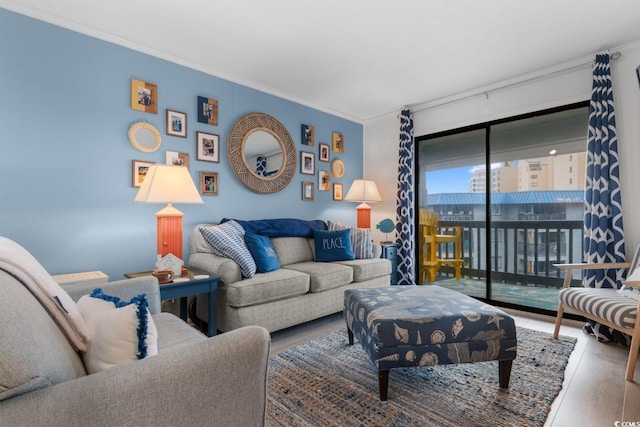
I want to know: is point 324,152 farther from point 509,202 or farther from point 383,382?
point 383,382

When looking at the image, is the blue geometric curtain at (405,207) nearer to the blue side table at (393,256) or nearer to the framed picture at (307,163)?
the blue side table at (393,256)

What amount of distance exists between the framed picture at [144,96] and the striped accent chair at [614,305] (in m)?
3.62

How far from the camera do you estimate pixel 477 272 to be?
12.2 feet

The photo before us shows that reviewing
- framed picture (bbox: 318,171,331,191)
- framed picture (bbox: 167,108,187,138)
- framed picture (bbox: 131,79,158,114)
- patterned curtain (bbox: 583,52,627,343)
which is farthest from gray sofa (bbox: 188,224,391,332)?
patterned curtain (bbox: 583,52,627,343)

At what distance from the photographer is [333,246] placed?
333 centimetres

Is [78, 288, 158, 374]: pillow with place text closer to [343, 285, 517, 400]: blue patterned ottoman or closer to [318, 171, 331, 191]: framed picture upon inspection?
[343, 285, 517, 400]: blue patterned ottoman

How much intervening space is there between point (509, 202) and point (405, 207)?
1136 millimetres

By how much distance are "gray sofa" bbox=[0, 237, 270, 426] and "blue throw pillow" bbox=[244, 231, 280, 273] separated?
177 cm

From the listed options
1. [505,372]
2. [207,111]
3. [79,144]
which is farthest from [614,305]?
[79,144]

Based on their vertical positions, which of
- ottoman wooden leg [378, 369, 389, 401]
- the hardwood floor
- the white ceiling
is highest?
the white ceiling

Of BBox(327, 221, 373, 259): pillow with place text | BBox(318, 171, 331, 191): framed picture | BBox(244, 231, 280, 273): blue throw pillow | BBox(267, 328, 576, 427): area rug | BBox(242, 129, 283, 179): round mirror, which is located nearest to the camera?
BBox(267, 328, 576, 427): area rug

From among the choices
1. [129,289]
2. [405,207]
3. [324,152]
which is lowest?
[129,289]

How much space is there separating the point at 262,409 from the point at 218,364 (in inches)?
9.2

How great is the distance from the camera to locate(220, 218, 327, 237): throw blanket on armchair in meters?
3.10
